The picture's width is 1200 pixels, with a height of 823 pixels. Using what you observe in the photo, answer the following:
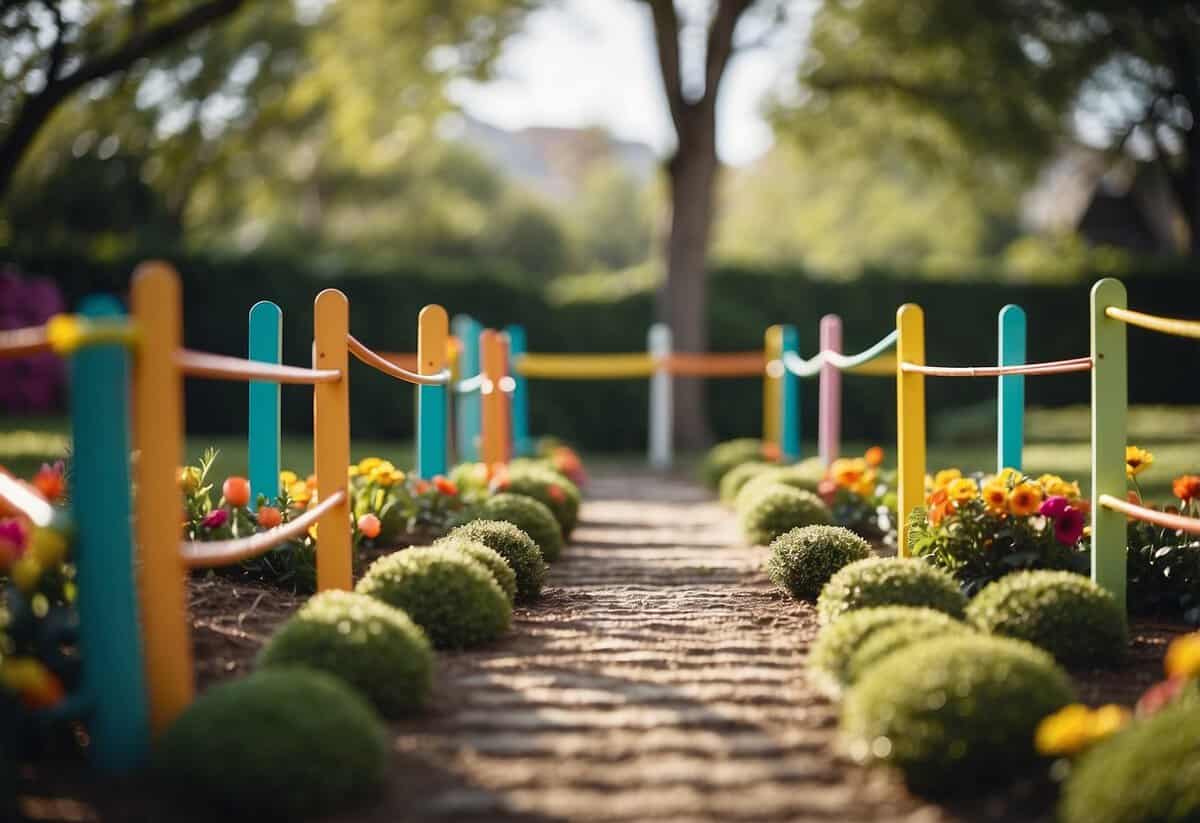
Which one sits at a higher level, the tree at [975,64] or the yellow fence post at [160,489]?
the tree at [975,64]

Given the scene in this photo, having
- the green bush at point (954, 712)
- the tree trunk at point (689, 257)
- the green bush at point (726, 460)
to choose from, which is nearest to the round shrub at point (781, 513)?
the green bush at point (954, 712)

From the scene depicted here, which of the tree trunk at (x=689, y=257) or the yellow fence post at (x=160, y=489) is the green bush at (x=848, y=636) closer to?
the yellow fence post at (x=160, y=489)

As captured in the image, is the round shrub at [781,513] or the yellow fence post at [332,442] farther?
the round shrub at [781,513]

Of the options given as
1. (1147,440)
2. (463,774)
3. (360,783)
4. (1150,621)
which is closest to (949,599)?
(1150,621)

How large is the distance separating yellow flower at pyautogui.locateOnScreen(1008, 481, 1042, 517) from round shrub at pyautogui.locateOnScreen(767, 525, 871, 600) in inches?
27.4

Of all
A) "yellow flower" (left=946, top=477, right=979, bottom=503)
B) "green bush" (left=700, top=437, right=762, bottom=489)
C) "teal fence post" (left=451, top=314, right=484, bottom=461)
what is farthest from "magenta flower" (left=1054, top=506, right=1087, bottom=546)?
"green bush" (left=700, top=437, right=762, bottom=489)

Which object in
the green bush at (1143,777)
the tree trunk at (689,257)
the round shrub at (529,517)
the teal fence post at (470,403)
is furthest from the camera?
the tree trunk at (689,257)

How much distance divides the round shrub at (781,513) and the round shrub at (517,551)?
5.60ft

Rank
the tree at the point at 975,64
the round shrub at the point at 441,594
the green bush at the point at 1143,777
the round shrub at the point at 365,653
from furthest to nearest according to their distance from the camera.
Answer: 1. the tree at the point at 975,64
2. the round shrub at the point at 441,594
3. the round shrub at the point at 365,653
4. the green bush at the point at 1143,777

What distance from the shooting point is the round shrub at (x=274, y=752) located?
2.63m

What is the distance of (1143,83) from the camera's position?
62.5ft

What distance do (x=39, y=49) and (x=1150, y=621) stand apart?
1090 cm

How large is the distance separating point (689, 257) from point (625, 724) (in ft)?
37.7

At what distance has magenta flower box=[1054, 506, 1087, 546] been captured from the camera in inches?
172
